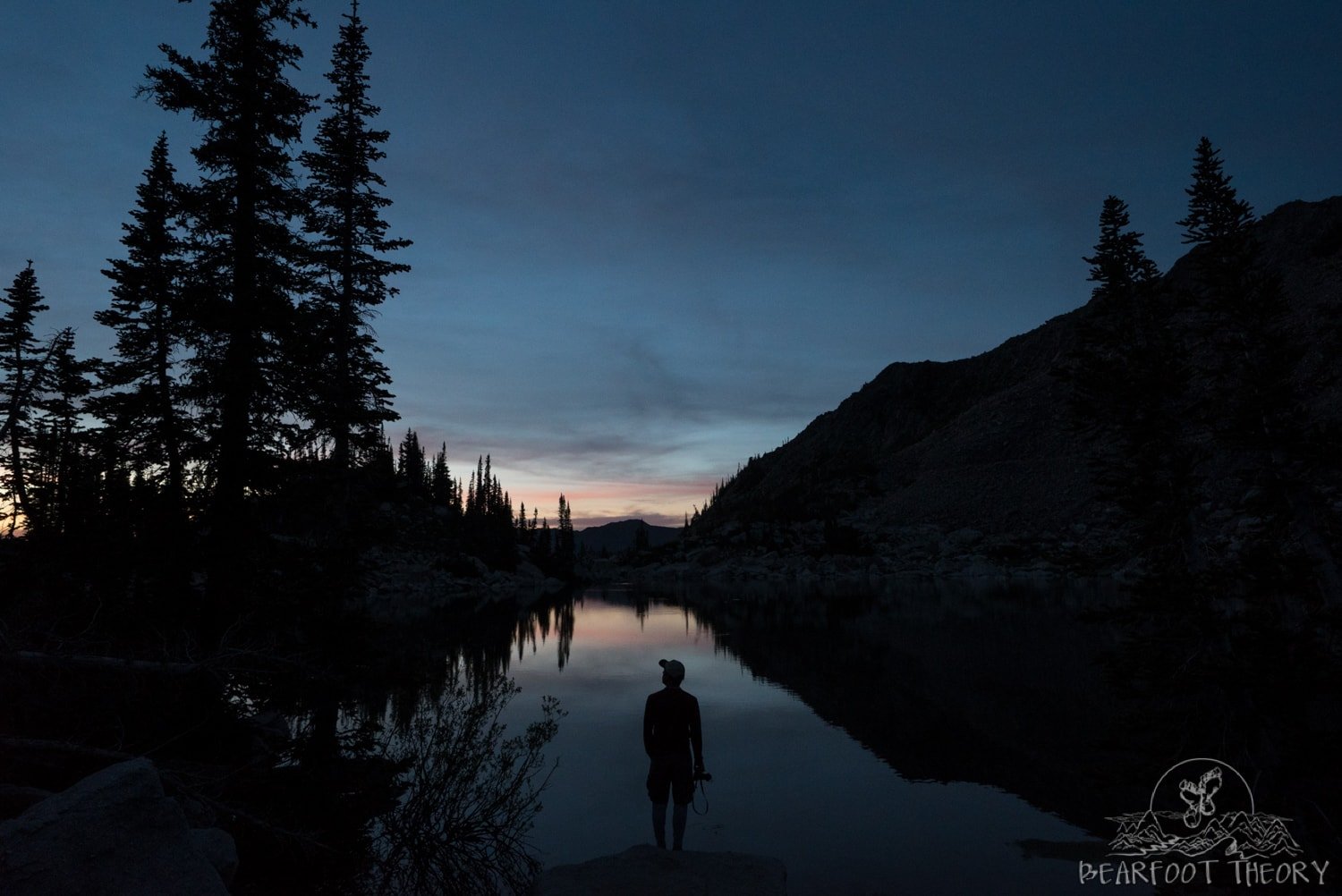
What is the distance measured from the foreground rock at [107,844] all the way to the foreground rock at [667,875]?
348 cm

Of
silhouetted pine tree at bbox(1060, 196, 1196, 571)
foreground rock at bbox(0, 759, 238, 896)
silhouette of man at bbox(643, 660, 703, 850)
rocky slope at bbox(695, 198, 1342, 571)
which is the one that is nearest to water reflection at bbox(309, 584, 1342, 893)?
silhouetted pine tree at bbox(1060, 196, 1196, 571)

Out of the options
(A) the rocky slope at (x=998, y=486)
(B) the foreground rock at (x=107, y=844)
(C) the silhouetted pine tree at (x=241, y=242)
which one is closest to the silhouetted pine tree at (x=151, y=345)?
(C) the silhouetted pine tree at (x=241, y=242)

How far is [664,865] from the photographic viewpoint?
325 inches

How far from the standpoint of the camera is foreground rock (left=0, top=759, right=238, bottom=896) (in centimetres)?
557

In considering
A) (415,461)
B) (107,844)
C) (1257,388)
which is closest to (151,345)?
(107,844)

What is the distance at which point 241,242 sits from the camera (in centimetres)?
1391

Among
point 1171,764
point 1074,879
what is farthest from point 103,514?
point 1171,764

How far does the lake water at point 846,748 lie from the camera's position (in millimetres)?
12234

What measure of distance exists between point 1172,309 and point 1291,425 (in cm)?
310

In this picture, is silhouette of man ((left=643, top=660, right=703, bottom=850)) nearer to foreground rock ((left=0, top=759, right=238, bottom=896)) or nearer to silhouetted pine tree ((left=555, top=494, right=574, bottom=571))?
foreground rock ((left=0, top=759, right=238, bottom=896))

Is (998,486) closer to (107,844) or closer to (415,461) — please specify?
(415,461)

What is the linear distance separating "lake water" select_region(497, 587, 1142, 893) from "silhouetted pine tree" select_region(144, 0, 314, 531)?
31.4 feet

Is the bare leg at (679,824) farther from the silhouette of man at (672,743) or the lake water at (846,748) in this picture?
the lake water at (846,748)

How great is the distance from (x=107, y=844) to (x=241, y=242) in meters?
11.5
